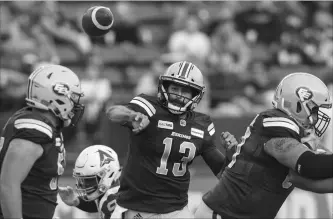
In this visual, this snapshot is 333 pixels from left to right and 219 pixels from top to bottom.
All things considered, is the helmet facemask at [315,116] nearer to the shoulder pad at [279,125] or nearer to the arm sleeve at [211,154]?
the shoulder pad at [279,125]

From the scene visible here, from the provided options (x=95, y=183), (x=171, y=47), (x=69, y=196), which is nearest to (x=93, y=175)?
(x=95, y=183)

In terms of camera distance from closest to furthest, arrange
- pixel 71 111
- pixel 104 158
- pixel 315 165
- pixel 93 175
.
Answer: pixel 315 165 < pixel 71 111 < pixel 93 175 < pixel 104 158

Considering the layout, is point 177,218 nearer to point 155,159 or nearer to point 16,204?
point 155,159

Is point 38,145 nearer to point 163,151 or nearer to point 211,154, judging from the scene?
point 163,151

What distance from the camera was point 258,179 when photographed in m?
5.52

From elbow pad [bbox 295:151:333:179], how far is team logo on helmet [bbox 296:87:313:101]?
549 millimetres

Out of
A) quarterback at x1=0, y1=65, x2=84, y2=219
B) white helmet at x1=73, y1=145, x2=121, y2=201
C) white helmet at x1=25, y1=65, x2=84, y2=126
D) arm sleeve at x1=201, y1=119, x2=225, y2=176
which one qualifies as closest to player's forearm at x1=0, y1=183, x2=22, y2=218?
quarterback at x1=0, y1=65, x2=84, y2=219

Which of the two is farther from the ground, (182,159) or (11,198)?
(11,198)

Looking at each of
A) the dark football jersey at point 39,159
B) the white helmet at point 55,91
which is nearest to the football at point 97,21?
the white helmet at point 55,91

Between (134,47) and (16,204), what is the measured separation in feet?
30.7

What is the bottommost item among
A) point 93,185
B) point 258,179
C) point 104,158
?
point 93,185

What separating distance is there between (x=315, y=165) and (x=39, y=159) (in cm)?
205

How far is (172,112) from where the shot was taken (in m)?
6.34

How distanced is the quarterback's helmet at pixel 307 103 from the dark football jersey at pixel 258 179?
8 centimetres
